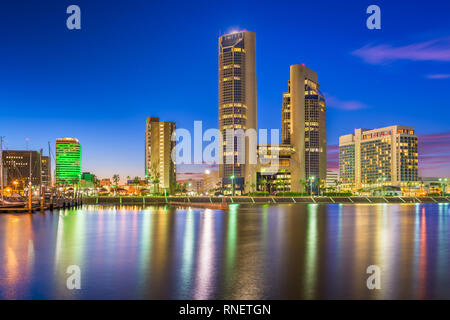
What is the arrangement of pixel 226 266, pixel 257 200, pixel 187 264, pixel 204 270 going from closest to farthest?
pixel 204 270 < pixel 226 266 < pixel 187 264 < pixel 257 200

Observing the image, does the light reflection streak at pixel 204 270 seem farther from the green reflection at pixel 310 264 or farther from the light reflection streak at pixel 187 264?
the green reflection at pixel 310 264

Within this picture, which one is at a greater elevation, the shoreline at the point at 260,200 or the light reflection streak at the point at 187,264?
the light reflection streak at the point at 187,264

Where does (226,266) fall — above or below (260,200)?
above

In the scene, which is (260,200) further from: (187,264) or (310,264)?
(187,264)

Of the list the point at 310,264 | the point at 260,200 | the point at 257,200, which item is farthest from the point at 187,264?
the point at 260,200

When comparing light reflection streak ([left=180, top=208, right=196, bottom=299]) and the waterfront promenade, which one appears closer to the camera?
light reflection streak ([left=180, top=208, right=196, bottom=299])

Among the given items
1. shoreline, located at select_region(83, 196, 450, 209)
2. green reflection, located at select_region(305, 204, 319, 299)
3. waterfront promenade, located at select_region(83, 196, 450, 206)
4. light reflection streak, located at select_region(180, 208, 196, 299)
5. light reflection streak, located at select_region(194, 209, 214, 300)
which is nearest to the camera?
light reflection streak, located at select_region(194, 209, 214, 300)

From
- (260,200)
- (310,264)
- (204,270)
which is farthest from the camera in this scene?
(260,200)

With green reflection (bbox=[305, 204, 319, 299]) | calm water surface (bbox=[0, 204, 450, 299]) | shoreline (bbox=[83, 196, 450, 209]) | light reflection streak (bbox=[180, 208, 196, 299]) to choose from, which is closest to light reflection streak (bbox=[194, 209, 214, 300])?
calm water surface (bbox=[0, 204, 450, 299])

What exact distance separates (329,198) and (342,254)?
436ft

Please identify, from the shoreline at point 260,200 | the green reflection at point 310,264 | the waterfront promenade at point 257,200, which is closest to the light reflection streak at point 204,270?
the green reflection at point 310,264

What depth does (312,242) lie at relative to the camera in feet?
108

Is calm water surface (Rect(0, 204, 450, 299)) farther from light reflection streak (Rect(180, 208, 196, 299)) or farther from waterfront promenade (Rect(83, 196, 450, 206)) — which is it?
waterfront promenade (Rect(83, 196, 450, 206))
